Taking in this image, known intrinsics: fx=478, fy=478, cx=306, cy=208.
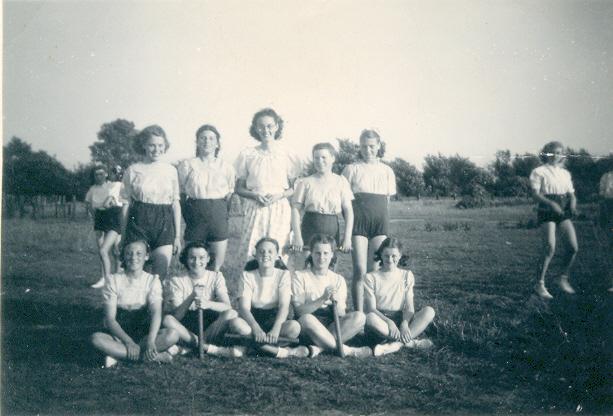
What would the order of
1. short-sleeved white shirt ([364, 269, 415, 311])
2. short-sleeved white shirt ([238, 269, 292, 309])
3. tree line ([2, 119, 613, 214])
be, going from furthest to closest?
tree line ([2, 119, 613, 214]) < short-sleeved white shirt ([364, 269, 415, 311]) < short-sleeved white shirt ([238, 269, 292, 309])

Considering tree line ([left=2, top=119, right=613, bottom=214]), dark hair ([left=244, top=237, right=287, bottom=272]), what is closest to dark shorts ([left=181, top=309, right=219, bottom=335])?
dark hair ([left=244, top=237, right=287, bottom=272])

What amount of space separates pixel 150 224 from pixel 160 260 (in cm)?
30

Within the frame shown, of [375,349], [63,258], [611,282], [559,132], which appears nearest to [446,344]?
[375,349]

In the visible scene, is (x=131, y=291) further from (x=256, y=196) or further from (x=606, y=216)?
(x=606, y=216)

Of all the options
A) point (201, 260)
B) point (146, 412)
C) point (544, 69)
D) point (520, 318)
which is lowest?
point (146, 412)

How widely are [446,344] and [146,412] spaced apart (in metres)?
2.13

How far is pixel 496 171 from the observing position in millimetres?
5133

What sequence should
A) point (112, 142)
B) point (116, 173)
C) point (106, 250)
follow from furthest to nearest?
point (112, 142)
point (116, 173)
point (106, 250)

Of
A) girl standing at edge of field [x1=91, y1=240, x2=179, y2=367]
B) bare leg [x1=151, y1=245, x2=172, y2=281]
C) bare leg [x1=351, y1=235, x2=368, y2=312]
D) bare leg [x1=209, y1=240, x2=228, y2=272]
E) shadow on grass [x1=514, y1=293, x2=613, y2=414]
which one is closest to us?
shadow on grass [x1=514, y1=293, x2=613, y2=414]

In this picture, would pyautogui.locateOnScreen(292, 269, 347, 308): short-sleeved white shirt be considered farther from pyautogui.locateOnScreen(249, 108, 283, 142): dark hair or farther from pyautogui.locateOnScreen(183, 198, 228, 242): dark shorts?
pyautogui.locateOnScreen(249, 108, 283, 142): dark hair

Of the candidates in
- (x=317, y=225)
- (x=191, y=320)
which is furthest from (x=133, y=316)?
(x=317, y=225)

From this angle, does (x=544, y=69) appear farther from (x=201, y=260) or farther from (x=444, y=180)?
(x=201, y=260)

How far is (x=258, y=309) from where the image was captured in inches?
139

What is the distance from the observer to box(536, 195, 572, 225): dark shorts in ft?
15.5
